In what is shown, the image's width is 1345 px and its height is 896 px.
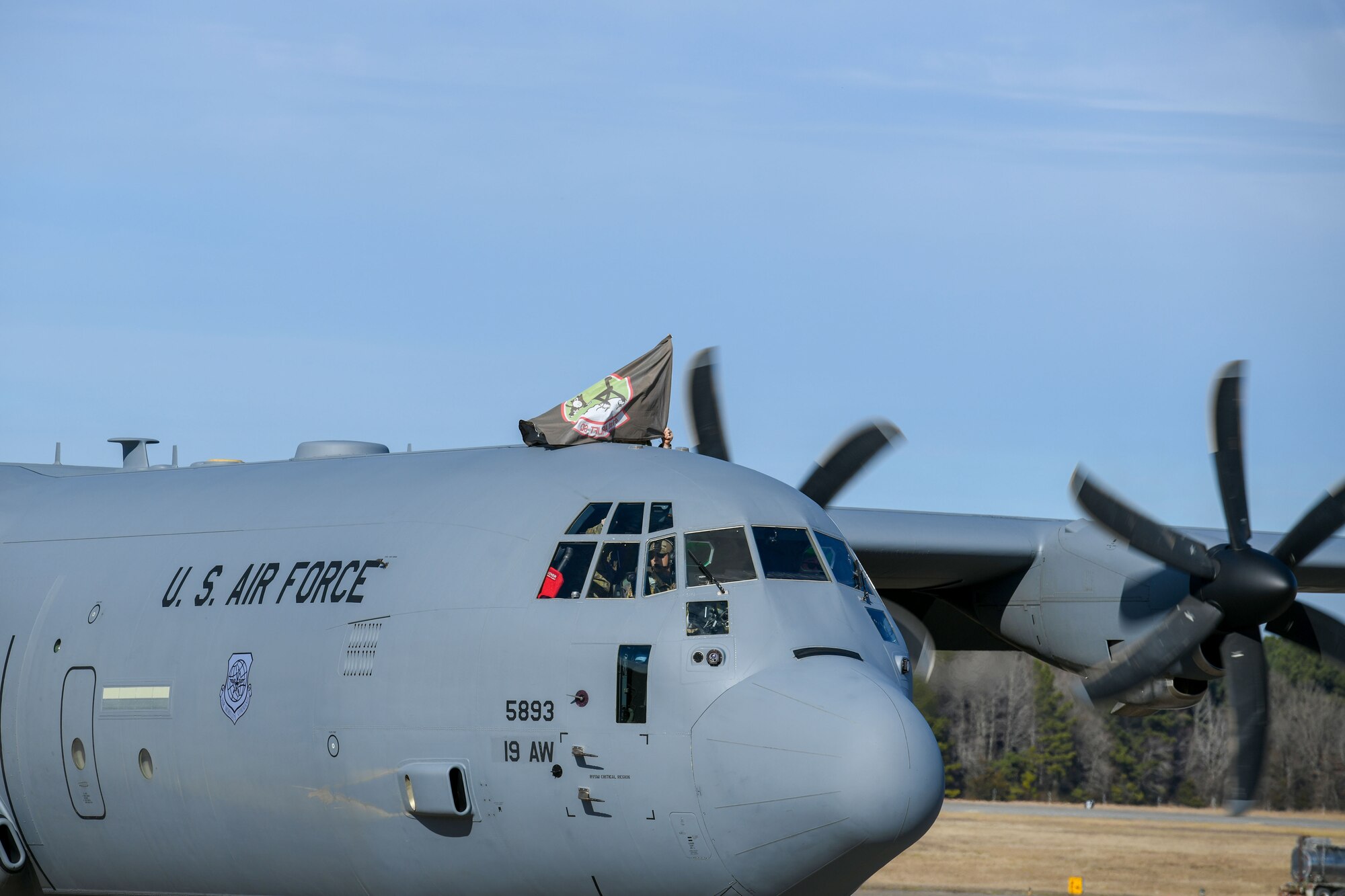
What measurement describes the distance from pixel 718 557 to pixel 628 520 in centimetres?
70

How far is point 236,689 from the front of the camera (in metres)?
12.8

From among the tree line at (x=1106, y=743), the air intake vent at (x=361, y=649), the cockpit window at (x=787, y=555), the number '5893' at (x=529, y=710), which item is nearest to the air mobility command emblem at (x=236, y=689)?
the air intake vent at (x=361, y=649)

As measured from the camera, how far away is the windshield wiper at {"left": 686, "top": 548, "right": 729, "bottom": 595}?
1141 centimetres

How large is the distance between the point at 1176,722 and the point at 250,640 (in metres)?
65.5

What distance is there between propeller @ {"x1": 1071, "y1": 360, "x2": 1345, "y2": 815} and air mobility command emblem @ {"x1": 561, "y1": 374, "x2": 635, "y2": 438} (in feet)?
18.8

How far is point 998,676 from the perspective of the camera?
7075 centimetres

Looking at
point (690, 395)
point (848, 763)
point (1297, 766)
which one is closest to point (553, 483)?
point (848, 763)

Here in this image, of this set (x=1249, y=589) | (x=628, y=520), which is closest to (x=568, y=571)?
(x=628, y=520)

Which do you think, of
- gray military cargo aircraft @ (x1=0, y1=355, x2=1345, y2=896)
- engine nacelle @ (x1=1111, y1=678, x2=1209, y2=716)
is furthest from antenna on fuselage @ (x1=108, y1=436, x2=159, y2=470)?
engine nacelle @ (x1=1111, y1=678, x2=1209, y2=716)

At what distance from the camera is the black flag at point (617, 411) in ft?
43.8

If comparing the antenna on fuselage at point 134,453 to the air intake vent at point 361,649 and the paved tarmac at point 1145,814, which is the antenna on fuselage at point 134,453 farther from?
the paved tarmac at point 1145,814

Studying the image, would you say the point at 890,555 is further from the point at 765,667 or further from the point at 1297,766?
the point at 1297,766

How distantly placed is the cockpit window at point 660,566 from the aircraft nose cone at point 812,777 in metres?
0.95

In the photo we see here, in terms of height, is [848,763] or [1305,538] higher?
[1305,538]
